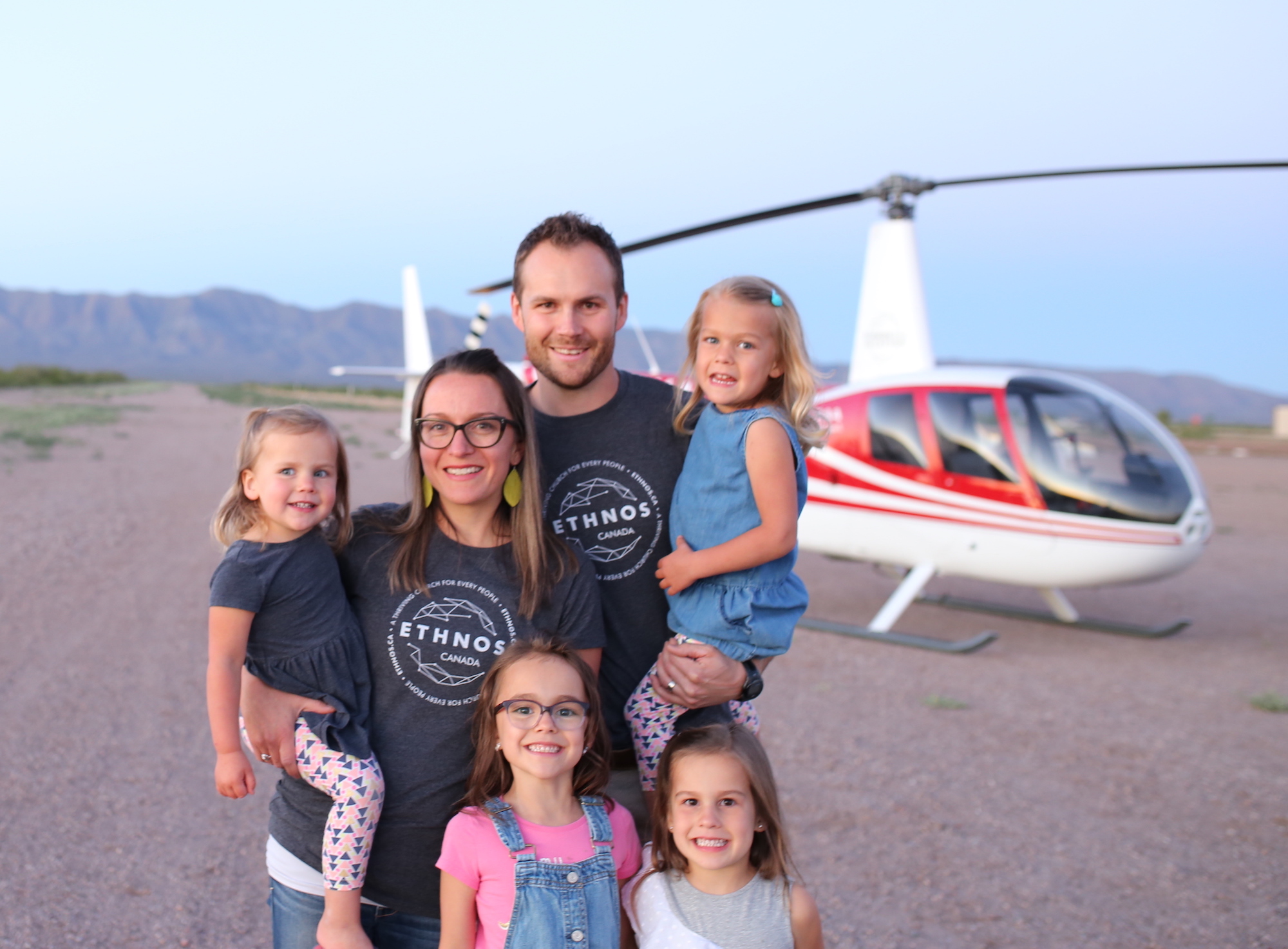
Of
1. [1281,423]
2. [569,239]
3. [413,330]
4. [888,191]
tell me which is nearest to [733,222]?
[888,191]

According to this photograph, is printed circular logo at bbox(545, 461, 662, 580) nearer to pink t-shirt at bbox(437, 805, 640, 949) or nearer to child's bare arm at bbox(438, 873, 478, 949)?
pink t-shirt at bbox(437, 805, 640, 949)

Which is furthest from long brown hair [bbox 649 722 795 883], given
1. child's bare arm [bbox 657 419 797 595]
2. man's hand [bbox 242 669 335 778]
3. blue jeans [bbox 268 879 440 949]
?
man's hand [bbox 242 669 335 778]

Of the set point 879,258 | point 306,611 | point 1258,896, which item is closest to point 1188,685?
point 1258,896

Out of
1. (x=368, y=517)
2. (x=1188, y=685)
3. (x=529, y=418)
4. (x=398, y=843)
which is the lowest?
(x=1188, y=685)

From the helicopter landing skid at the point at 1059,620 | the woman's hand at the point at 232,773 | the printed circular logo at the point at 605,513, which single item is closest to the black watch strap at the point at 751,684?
the printed circular logo at the point at 605,513

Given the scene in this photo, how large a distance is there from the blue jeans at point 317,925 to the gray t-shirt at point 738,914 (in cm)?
54

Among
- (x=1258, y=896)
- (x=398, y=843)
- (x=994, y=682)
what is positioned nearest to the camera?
(x=398, y=843)

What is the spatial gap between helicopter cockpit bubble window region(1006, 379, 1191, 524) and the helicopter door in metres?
0.13

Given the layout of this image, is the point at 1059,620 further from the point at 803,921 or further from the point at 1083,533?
the point at 803,921

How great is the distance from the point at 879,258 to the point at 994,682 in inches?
149

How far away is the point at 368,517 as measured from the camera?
2.25 m

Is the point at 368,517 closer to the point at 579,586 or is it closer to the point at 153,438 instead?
the point at 579,586

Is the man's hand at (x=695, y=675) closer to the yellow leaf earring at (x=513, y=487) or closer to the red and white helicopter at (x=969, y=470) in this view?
the yellow leaf earring at (x=513, y=487)

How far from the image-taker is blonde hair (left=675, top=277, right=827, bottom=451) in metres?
2.54
